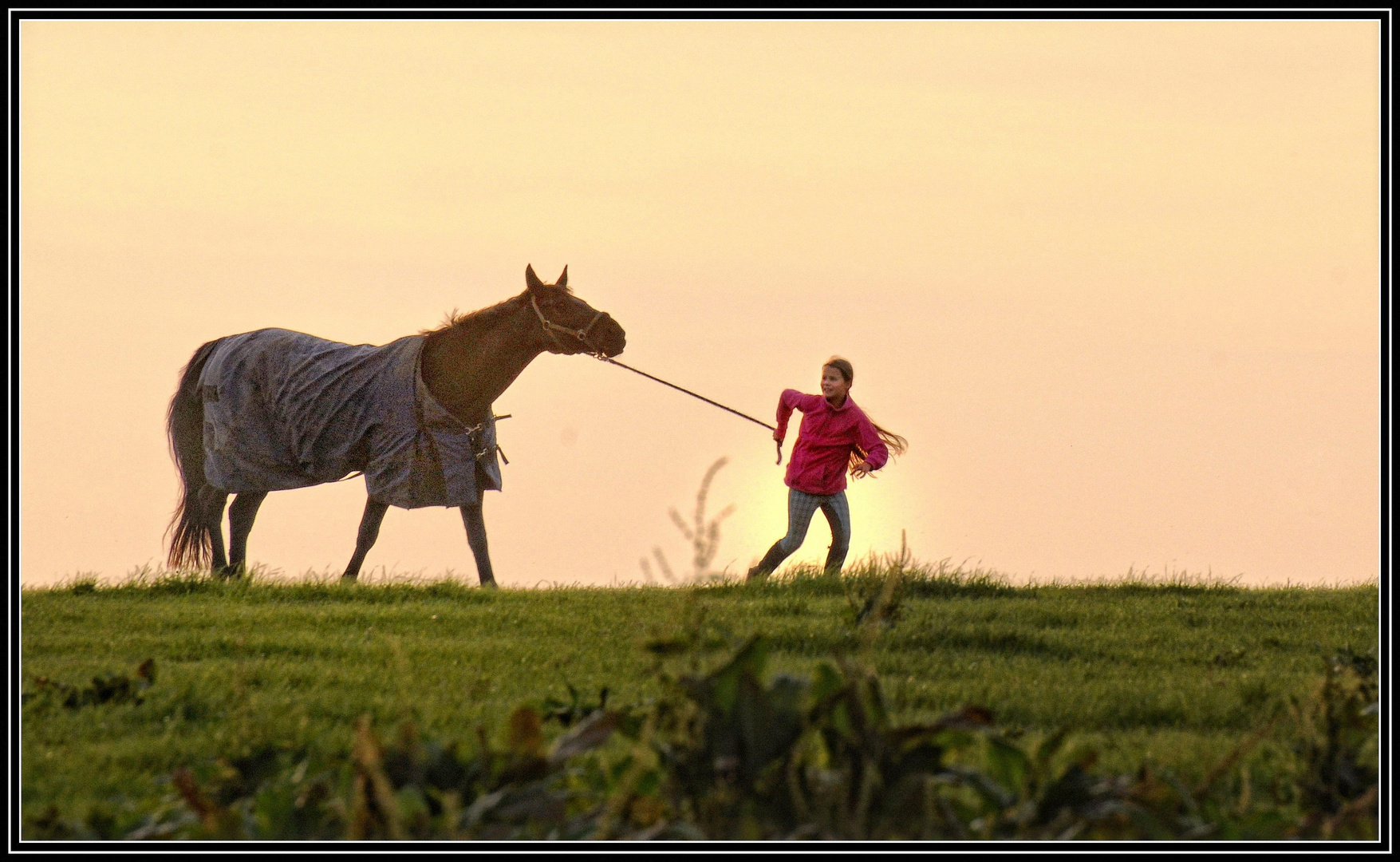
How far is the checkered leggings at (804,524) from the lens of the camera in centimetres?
1204

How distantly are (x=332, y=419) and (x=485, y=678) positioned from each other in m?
5.29

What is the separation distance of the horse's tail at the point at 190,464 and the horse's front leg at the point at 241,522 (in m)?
0.36

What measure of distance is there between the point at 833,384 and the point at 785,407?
1.62ft

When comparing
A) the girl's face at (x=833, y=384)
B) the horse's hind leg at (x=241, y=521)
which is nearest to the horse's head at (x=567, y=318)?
the girl's face at (x=833, y=384)

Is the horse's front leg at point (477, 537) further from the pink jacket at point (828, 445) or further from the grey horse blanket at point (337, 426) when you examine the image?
the pink jacket at point (828, 445)

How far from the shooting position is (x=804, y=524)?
1206cm

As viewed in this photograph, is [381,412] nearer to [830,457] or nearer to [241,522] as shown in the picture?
[241,522]

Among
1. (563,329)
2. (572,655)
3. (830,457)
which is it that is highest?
(563,329)

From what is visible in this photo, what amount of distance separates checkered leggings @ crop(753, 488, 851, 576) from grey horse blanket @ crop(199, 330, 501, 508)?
2355 mm

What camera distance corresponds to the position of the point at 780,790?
406 cm

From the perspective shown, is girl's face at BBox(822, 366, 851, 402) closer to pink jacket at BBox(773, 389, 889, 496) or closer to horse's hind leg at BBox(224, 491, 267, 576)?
pink jacket at BBox(773, 389, 889, 496)

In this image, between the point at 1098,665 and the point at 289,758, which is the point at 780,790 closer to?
the point at 289,758

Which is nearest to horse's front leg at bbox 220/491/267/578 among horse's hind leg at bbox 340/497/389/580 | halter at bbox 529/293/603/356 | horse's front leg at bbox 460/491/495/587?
horse's hind leg at bbox 340/497/389/580

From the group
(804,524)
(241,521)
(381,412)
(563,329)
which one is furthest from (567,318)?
(241,521)
